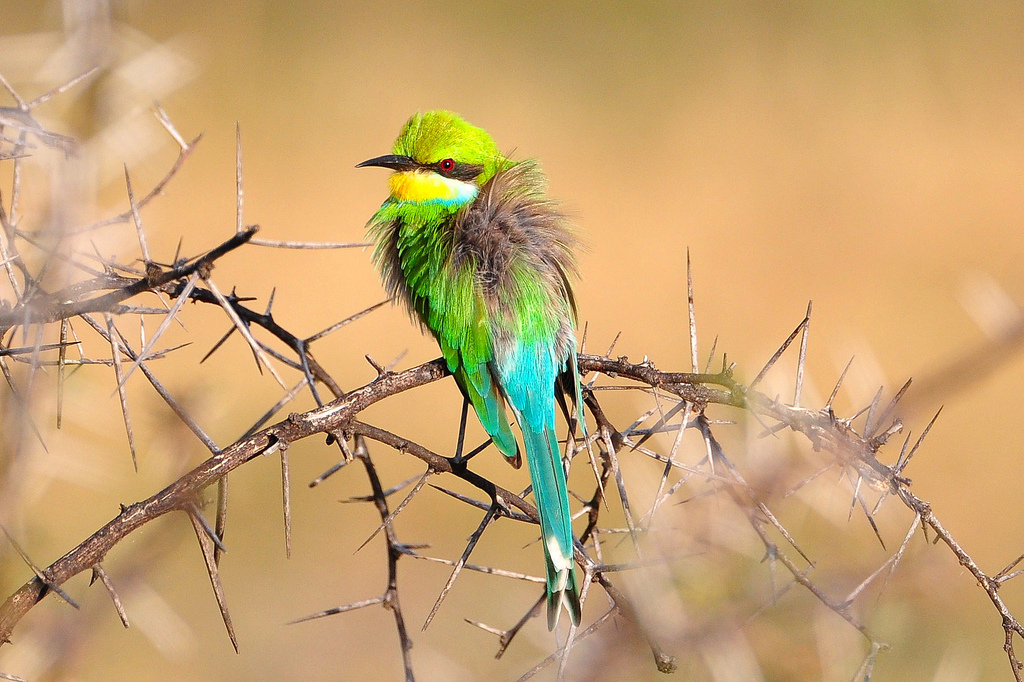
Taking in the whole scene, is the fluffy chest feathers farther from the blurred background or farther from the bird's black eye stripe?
the bird's black eye stripe

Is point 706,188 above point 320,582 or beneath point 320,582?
above

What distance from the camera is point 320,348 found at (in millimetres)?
→ 5492

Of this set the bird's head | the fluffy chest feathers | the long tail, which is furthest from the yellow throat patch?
the long tail

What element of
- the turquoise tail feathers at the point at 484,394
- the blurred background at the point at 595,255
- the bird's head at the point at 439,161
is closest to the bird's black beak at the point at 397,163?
the bird's head at the point at 439,161

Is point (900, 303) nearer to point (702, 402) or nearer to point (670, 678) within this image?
point (670, 678)

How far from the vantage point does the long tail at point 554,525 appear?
1.66 m

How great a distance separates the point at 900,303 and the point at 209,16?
534cm

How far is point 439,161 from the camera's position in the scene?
2471 mm

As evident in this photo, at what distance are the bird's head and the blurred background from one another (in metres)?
0.40

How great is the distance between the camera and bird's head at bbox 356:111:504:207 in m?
2.41

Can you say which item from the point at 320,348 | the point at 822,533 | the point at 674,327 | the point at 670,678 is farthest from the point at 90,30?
the point at 674,327

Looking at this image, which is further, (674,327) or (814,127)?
(814,127)

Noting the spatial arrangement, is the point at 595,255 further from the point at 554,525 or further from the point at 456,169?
the point at 554,525

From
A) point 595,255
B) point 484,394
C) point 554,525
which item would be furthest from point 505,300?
point 595,255
